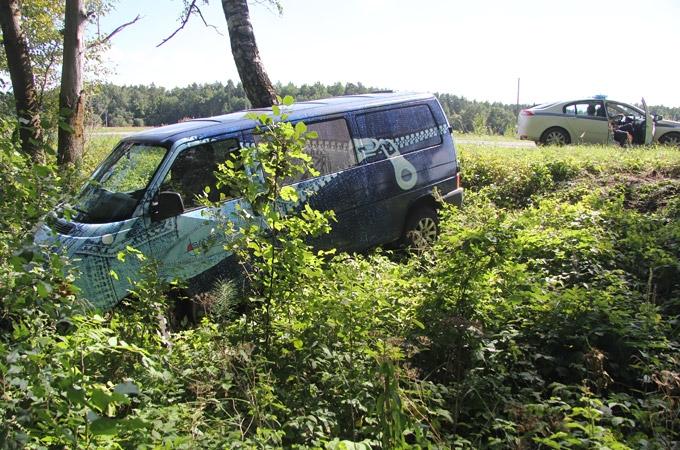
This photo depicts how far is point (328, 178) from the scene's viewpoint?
603 centimetres

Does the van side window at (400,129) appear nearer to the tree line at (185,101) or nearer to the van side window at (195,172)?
the van side window at (195,172)

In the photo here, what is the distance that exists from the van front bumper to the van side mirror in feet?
13.1

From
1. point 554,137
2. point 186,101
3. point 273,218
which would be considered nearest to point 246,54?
point 273,218

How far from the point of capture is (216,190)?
521 centimetres

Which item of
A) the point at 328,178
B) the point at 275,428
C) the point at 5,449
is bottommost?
the point at 275,428

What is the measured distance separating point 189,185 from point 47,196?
1794 millimetres

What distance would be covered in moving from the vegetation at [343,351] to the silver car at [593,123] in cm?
1181

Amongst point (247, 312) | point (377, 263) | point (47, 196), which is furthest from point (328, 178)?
point (47, 196)

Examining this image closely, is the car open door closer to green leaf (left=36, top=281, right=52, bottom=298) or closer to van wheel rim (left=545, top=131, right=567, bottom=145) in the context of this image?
van wheel rim (left=545, top=131, right=567, bottom=145)

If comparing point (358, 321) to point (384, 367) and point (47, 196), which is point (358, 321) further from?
point (47, 196)

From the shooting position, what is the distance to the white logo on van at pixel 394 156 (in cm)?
647

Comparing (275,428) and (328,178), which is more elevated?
(328,178)

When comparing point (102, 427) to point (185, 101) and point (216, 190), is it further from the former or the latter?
point (185, 101)

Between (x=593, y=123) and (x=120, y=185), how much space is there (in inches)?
571
